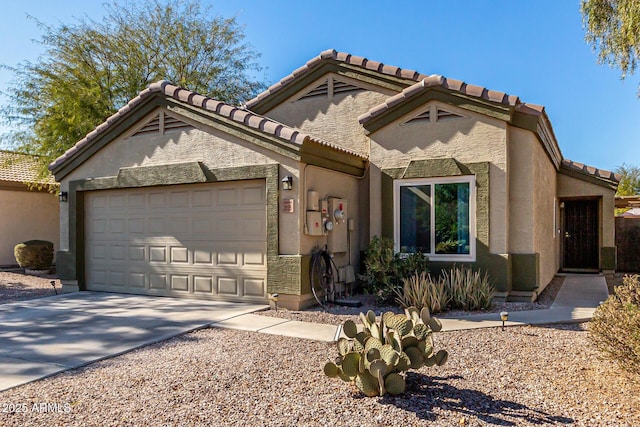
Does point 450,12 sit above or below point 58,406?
above

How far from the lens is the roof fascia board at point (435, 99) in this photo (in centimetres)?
954

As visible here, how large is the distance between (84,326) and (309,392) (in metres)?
4.84

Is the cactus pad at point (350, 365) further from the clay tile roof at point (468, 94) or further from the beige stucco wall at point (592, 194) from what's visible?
the beige stucco wall at point (592, 194)

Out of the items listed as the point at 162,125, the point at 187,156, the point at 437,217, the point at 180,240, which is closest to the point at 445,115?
the point at 437,217

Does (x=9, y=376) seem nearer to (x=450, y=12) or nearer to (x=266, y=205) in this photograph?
(x=266, y=205)

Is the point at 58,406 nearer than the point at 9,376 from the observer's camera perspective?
Yes

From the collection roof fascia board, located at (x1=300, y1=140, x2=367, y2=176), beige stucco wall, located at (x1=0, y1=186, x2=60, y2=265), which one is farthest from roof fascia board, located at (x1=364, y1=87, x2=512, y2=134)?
beige stucco wall, located at (x1=0, y1=186, x2=60, y2=265)

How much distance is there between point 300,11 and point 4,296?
11.7 meters

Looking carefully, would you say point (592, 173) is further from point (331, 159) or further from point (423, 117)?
point (331, 159)

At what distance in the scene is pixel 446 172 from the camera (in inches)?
387

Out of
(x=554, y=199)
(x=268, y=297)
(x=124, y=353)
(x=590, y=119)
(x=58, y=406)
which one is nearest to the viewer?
(x=58, y=406)

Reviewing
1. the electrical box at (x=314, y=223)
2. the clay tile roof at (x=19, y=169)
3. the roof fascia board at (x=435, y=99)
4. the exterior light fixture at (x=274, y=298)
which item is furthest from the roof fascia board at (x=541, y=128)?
Answer: the clay tile roof at (x=19, y=169)

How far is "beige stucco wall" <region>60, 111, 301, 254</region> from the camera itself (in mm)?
9055

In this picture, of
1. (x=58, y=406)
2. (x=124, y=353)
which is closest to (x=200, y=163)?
(x=124, y=353)
